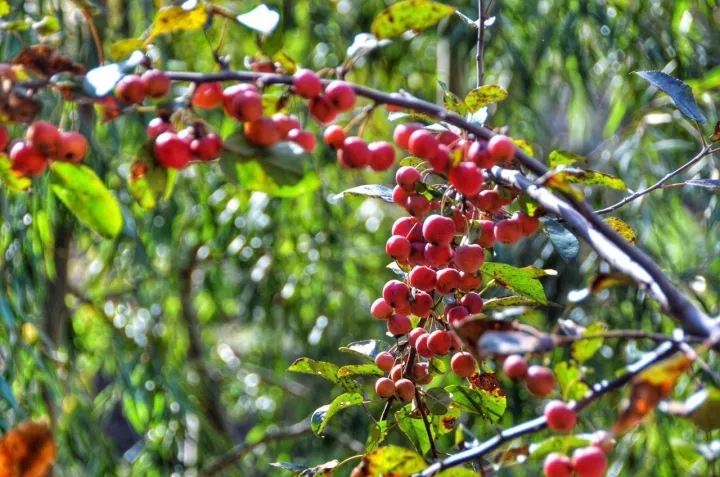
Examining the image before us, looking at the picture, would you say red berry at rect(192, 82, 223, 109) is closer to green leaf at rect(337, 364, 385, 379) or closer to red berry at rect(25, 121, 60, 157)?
red berry at rect(25, 121, 60, 157)

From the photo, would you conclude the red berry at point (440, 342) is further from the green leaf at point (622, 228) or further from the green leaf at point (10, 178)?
the green leaf at point (10, 178)

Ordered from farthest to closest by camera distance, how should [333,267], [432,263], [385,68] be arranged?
[385,68] < [333,267] < [432,263]

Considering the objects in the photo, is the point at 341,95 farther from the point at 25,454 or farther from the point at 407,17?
the point at 25,454

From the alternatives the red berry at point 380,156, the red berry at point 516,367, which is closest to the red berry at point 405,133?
the red berry at point 380,156

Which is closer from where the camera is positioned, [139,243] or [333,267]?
[139,243]

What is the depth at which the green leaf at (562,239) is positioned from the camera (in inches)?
19.0

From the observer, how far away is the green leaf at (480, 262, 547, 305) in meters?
0.50

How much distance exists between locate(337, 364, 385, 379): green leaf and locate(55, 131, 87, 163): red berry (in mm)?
214

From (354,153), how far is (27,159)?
145 mm

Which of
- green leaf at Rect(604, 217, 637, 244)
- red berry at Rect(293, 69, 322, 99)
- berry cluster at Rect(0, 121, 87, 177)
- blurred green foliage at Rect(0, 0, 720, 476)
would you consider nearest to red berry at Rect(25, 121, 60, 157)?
berry cluster at Rect(0, 121, 87, 177)

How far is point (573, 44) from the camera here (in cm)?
164

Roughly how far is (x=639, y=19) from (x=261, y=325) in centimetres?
106

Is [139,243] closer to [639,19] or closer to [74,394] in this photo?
[74,394]

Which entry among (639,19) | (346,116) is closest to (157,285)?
(346,116)
